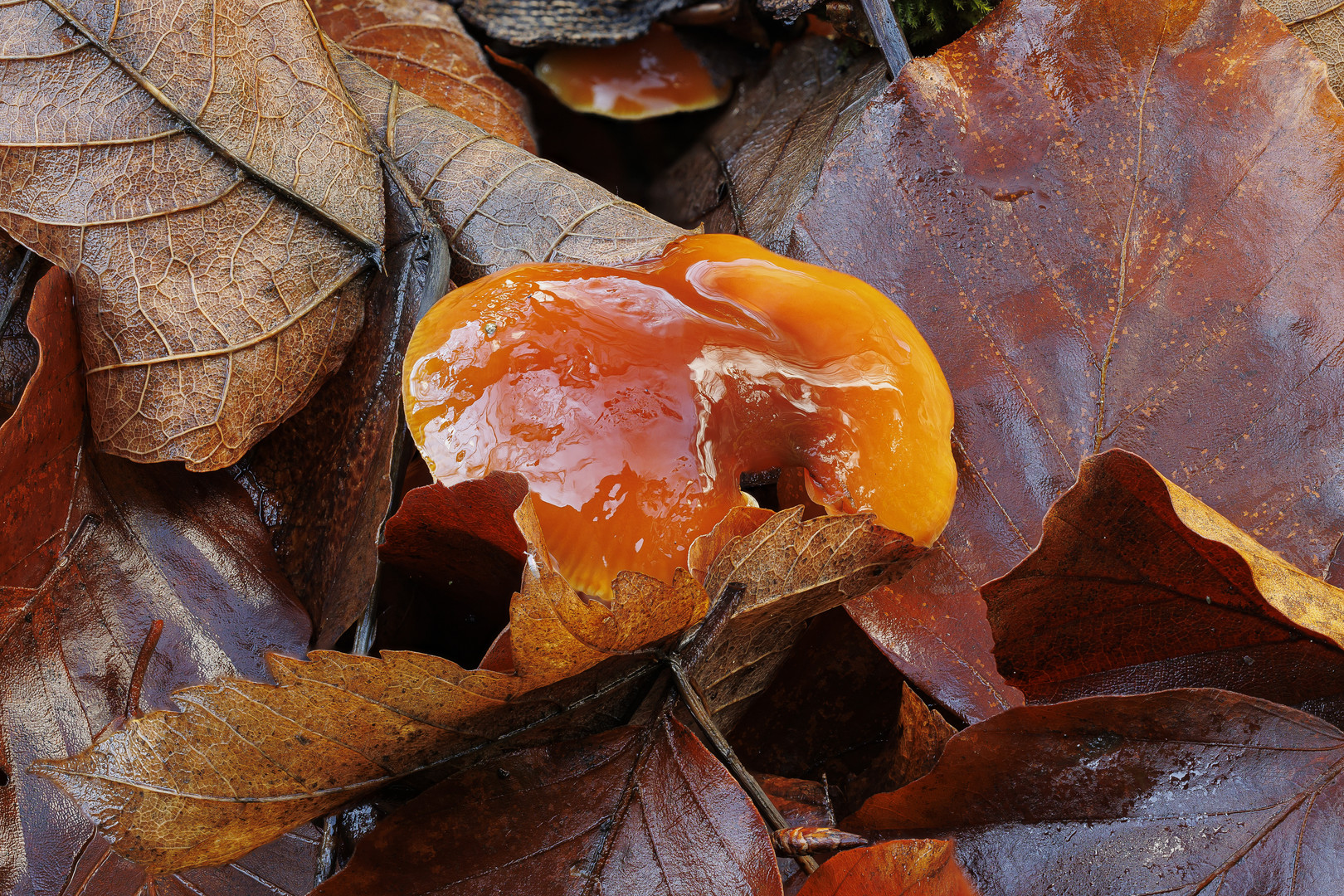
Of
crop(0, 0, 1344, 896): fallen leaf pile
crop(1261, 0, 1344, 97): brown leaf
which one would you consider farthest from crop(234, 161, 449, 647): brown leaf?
crop(1261, 0, 1344, 97): brown leaf

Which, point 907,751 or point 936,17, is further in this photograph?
point 936,17

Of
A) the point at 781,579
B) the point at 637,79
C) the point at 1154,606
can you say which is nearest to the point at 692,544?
the point at 781,579

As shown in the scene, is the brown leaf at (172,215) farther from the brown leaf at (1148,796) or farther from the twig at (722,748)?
the brown leaf at (1148,796)

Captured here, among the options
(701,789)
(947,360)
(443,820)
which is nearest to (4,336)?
(443,820)

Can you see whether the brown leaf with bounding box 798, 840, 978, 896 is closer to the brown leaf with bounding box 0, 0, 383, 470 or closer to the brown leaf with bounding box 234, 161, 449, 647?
the brown leaf with bounding box 234, 161, 449, 647

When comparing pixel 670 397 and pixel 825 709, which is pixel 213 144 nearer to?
pixel 670 397

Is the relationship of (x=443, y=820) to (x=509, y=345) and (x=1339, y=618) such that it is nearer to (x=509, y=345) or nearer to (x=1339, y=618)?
(x=509, y=345)
